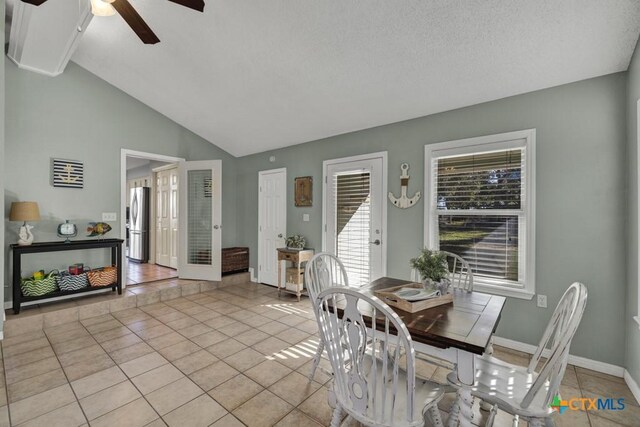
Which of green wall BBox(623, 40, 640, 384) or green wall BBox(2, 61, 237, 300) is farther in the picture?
green wall BBox(2, 61, 237, 300)

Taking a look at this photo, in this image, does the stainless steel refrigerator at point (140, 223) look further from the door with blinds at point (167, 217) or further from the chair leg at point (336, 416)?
the chair leg at point (336, 416)

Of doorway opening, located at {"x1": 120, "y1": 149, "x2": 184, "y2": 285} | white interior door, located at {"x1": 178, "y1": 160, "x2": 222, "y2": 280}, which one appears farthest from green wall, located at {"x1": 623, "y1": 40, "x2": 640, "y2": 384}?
doorway opening, located at {"x1": 120, "y1": 149, "x2": 184, "y2": 285}

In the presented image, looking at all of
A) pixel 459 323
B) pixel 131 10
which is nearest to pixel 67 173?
pixel 131 10

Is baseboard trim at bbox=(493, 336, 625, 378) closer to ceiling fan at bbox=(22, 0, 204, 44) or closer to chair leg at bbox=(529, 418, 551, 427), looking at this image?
chair leg at bbox=(529, 418, 551, 427)

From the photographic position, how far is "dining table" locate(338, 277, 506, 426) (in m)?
1.30

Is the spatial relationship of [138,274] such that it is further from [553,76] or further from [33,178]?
[553,76]

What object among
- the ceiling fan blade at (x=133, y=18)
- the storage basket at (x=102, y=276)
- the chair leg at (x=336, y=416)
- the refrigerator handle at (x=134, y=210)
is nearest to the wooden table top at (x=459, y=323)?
the chair leg at (x=336, y=416)

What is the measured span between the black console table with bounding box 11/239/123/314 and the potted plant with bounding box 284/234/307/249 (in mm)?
2378

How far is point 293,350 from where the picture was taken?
8.93 ft

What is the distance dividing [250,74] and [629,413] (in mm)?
4358

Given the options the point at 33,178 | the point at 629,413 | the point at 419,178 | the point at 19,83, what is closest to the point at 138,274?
the point at 33,178

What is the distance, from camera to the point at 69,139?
3832 mm

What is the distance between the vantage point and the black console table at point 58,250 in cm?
320

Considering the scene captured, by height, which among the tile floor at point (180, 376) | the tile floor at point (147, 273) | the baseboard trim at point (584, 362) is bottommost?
the tile floor at point (180, 376)
